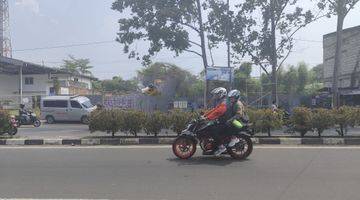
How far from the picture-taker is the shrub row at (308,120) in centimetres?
1602

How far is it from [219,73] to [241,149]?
15138 millimetres

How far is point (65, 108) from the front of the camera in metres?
34.2

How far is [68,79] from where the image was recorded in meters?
67.7

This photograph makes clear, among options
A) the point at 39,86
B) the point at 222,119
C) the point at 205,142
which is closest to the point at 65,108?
the point at 205,142

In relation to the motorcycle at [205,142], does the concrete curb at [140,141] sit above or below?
below

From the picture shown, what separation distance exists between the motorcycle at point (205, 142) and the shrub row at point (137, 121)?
4.41 meters

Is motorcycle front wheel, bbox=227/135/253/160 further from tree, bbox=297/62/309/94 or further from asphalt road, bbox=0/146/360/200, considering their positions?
tree, bbox=297/62/309/94

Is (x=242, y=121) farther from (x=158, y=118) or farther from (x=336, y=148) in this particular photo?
(x=158, y=118)

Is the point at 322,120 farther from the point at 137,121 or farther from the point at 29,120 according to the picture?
the point at 29,120

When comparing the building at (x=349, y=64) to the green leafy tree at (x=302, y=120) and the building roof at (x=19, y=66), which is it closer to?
the green leafy tree at (x=302, y=120)

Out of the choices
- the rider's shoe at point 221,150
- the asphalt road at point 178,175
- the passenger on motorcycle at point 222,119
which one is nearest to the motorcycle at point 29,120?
the asphalt road at point 178,175

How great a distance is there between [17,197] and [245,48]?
2759 cm

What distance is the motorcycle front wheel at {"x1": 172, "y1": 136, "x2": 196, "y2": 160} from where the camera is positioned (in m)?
11.8

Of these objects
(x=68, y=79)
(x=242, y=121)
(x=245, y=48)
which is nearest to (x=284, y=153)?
(x=242, y=121)
